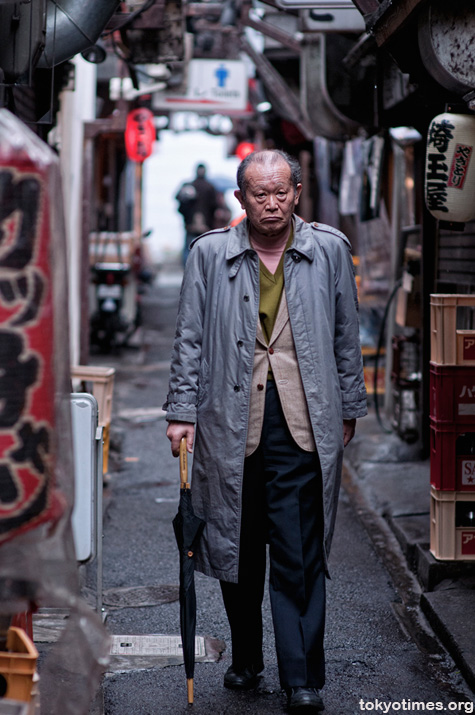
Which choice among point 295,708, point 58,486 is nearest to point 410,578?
point 295,708

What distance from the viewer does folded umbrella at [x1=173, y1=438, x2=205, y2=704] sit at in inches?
163

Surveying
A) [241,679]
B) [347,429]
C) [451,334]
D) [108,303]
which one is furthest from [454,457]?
[108,303]

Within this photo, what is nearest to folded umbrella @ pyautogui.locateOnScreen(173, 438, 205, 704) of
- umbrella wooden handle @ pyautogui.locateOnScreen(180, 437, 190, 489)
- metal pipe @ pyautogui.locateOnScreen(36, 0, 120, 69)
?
umbrella wooden handle @ pyautogui.locateOnScreen(180, 437, 190, 489)

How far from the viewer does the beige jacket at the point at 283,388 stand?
4.24 m

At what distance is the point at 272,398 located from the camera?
4262mm

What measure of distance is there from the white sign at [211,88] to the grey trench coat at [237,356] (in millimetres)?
14447

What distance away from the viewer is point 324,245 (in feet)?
14.3

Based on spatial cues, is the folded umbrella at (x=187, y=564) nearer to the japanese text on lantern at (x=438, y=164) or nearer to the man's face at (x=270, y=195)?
the man's face at (x=270, y=195)

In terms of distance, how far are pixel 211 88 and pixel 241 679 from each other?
15384mm

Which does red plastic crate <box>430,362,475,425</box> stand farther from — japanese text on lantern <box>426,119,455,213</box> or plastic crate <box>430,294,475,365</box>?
japanese text on lantern <box>426,119,455,213</box>

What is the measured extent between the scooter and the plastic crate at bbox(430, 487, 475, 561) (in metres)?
11.2

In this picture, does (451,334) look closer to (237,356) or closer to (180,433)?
(237,356)

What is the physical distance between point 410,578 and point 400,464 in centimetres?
279

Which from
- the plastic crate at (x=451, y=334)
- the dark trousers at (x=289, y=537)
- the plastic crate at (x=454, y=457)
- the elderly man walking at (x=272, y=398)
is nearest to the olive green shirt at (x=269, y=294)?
the elderly man walking at (x=272, y=398)
